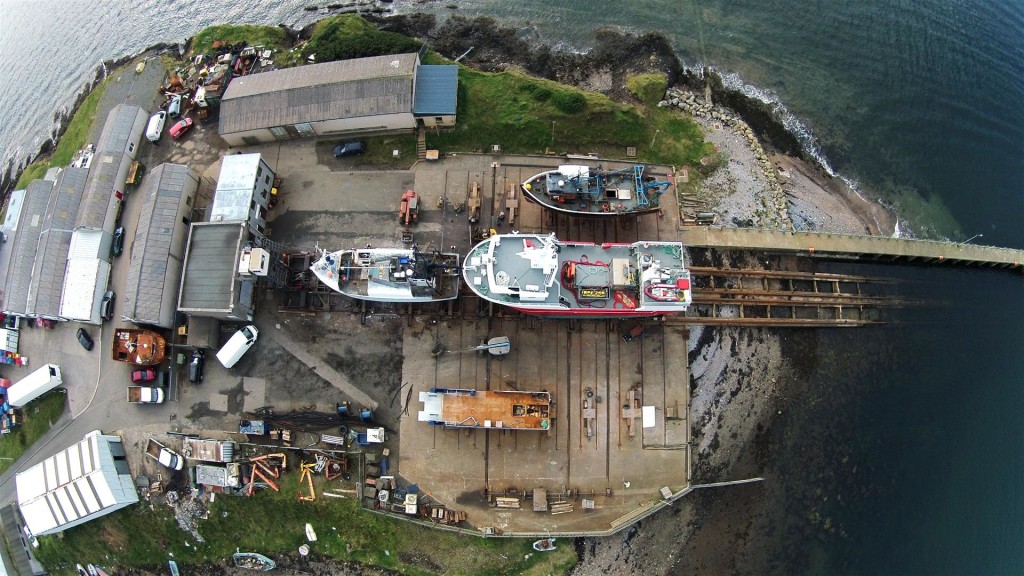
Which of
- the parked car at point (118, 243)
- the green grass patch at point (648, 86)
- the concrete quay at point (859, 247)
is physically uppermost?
the green grass patch at point (648, 86)

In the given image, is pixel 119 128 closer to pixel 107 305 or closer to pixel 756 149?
pixel 107 305

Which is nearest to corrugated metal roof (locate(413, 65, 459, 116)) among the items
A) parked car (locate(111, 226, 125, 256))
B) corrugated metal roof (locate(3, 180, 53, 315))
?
parked car (locate(111, 226, 125, 256))

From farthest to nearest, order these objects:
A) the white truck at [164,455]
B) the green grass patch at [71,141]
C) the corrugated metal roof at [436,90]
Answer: the green grass patch at [71,141]
the corrugated metal roof at [436,90]
the white truck at [164,455]

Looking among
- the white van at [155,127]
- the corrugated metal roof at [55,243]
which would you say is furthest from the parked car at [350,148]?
the corrugated metal roof at [55,243]

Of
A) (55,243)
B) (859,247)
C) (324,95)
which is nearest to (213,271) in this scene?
A: (55,243)

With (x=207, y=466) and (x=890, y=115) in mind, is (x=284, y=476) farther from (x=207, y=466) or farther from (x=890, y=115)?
(x=890, y=115)

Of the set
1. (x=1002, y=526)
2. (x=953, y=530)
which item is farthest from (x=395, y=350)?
(x=1002, y=526)

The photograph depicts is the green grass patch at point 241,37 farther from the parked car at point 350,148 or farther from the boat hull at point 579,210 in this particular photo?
the boat hull at point 579,210

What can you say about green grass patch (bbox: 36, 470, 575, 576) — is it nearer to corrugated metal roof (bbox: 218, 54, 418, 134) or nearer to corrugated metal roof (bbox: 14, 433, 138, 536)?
corrugated metal roof (bbox: 14, 433, 138, 536)

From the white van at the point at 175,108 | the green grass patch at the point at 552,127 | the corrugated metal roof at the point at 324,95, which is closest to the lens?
the corrugated metal roof at the point at 324,95
